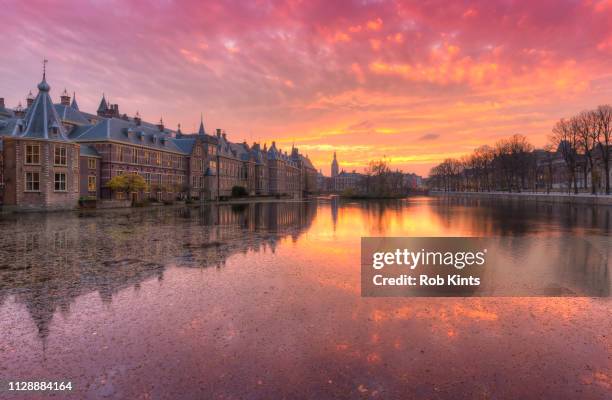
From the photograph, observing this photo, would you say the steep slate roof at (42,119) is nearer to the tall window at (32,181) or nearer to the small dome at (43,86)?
the small dome at (43,86)

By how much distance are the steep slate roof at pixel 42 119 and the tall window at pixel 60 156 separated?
1223 mm

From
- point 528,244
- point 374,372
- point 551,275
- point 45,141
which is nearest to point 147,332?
point 374,372

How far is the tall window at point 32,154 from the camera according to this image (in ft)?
139

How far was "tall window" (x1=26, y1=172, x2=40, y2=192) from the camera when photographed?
138 feet

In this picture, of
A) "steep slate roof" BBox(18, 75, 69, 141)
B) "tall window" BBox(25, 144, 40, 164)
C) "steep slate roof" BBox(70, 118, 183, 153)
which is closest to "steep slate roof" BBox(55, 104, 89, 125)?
"steep slate roof" BBox(70, 118, 183, 153)

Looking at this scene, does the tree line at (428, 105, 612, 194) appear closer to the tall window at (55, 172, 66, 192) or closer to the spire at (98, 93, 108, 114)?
the tall window at (55, 172, 66, 192)

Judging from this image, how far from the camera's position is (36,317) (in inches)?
291

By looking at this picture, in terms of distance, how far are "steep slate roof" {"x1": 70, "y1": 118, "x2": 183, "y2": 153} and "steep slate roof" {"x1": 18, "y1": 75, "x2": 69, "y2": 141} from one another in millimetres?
8345

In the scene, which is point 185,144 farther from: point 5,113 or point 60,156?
point 60,156

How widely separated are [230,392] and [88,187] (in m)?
56.0

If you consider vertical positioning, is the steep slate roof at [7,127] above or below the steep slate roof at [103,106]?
below

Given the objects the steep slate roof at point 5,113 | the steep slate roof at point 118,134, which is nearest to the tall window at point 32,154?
the steep slate roof at point 118,134

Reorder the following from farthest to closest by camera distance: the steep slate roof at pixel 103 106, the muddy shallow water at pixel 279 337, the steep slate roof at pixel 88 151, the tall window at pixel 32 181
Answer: the steep slate roof at pixel 103 106, the steep slate roof at pixel 88 151, the tall window at pixel 32 181, the muddy shallow water at pixel 279 337

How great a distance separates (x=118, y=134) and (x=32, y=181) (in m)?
15.5
